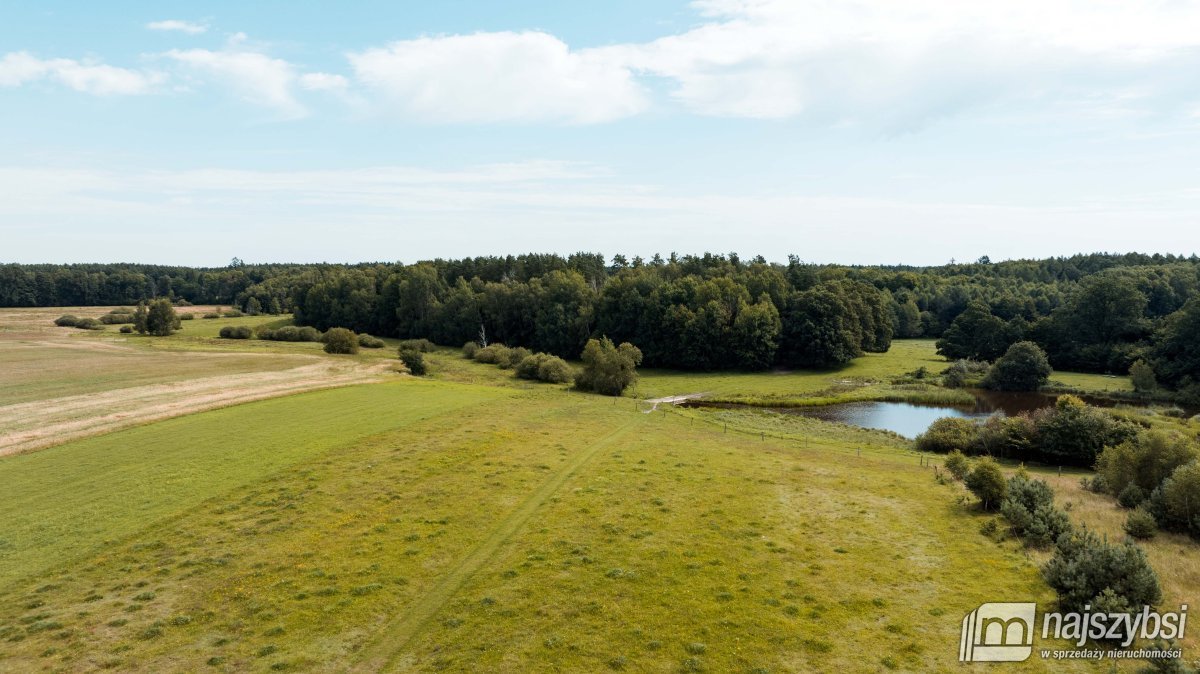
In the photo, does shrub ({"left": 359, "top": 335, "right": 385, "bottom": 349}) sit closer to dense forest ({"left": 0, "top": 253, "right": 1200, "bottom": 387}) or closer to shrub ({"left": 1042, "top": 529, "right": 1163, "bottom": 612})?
dense forest ({"left": 0, "top": 253, "right": 1200, "bottom": 387})

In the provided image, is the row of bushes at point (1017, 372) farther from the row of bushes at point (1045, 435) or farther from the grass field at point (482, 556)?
the grass field at point (482, 556)

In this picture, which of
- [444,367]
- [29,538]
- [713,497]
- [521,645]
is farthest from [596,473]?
[444,367]

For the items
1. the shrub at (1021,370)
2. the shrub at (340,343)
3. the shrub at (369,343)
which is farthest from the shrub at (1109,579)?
the shrub at (369,343)

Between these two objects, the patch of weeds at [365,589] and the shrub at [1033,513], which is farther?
the shrub at [1033,513]

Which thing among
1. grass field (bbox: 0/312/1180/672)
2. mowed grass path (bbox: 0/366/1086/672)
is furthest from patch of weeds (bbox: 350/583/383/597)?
grass field (bbox: 0/312/1180/672)

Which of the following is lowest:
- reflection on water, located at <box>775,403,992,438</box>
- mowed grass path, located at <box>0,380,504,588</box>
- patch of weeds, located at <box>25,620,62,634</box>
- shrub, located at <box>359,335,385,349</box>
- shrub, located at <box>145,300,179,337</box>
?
reflection on water, located at <box>775,403,992,438</box>

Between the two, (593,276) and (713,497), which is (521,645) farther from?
(593,276)
